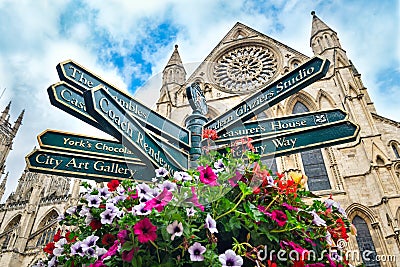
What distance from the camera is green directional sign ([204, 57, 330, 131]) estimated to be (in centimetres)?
255

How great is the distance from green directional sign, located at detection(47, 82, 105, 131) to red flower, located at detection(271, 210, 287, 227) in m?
1.30

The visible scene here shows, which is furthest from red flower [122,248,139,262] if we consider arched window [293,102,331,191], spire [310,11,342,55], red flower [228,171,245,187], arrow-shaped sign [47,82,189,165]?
spire [310,11,342,55]

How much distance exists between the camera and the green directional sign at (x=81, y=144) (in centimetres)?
212


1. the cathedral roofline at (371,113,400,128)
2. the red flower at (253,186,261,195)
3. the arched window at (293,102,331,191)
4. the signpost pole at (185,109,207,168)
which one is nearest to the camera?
the red flower at (253,186,261,195)

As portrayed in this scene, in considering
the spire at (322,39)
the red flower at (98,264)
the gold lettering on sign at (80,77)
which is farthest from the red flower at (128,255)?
the spire at (322,39)

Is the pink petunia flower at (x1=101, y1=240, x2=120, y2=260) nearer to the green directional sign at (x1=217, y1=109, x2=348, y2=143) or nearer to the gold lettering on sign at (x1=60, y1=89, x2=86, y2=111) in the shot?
the gold lettering on sign at (x1=60, y1=89, x2=86, y2=111)

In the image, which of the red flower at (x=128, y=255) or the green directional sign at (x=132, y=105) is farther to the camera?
the green directional sign at (x=132, y=105)

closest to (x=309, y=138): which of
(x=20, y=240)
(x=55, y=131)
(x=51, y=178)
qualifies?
(x=55, y=131)

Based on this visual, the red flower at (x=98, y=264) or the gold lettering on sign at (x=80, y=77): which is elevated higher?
the gold lettering on sign at (x=80, y=77)

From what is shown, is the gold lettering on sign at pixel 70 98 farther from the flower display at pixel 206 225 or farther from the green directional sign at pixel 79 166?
the flower display at pixel 206 225

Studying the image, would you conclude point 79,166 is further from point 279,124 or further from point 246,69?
point 246,69

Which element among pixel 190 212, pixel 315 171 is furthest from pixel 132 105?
pixel 315 171

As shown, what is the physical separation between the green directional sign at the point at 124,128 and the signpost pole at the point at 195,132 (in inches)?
8.8

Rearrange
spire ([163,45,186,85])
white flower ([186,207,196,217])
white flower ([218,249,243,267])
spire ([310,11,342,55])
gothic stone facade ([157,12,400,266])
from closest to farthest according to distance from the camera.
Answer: white flower ([218,249,243,267]) < white flower ([186,207,196,217]) < gothic stone facade ([157,12,400,266]) < spire ([310,11,342,55]) < spire ([163,45,186,85])
